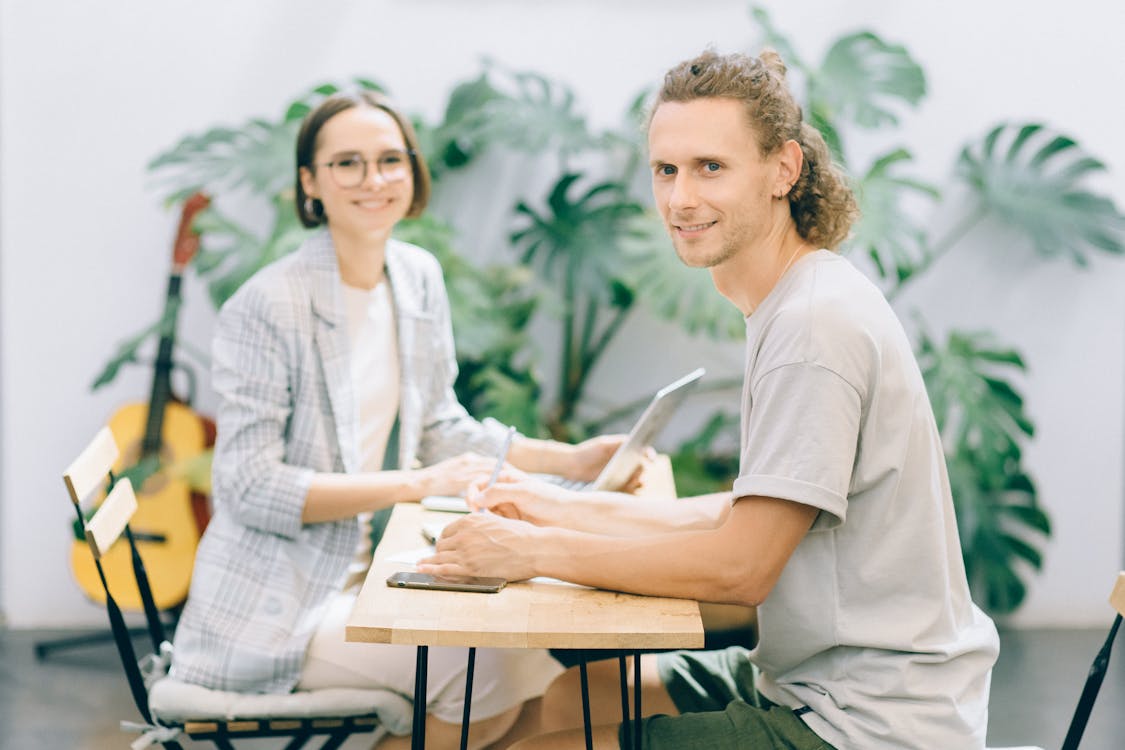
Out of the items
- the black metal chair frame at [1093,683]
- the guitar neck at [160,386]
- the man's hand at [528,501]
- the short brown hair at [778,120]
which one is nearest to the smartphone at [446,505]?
the man's hand at [528,501]

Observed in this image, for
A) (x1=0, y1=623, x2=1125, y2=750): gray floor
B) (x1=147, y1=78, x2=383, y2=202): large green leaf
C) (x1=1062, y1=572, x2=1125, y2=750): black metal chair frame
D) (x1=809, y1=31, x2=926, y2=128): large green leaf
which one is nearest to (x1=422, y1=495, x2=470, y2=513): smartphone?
(x1=1062, y1=572, x2=1125, y2=750): black metal chair frame

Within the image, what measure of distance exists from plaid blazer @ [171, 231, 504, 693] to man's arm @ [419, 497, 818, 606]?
519mm

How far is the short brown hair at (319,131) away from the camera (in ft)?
7.73

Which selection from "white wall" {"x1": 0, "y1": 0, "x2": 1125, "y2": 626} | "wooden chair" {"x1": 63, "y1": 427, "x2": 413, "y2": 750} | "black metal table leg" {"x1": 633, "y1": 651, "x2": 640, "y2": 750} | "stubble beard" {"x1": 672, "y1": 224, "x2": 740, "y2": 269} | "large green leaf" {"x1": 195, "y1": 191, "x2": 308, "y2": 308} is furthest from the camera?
"white wall" {"x1": 0, "y1": 0, "x2": 1125, "y2": 626}

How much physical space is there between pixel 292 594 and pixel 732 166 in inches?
40.5

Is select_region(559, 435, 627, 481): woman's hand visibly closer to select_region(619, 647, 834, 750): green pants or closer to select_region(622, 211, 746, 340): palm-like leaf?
select_region(619, 647, 834, 750): green pants

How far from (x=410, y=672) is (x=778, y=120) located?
1037mm

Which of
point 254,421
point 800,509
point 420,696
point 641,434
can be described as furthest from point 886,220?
point 420,696

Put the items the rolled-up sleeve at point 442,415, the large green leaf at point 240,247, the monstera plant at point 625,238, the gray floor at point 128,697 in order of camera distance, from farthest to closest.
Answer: the monstera plant at point 625,238 → the large green leaf at point 240,247 → the gray floor at point 128,697 → the rolled-up sleeve at point 442,415

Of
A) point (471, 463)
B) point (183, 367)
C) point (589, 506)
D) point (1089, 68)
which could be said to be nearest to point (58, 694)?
point (183, 367)

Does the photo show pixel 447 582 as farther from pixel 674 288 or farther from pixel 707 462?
pixel 707 462

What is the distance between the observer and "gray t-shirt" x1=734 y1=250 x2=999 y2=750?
152 cm

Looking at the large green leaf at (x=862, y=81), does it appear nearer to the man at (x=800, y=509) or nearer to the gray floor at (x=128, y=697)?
the gray floor at (x=128, y=697)

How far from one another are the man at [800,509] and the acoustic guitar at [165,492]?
1999 mm
